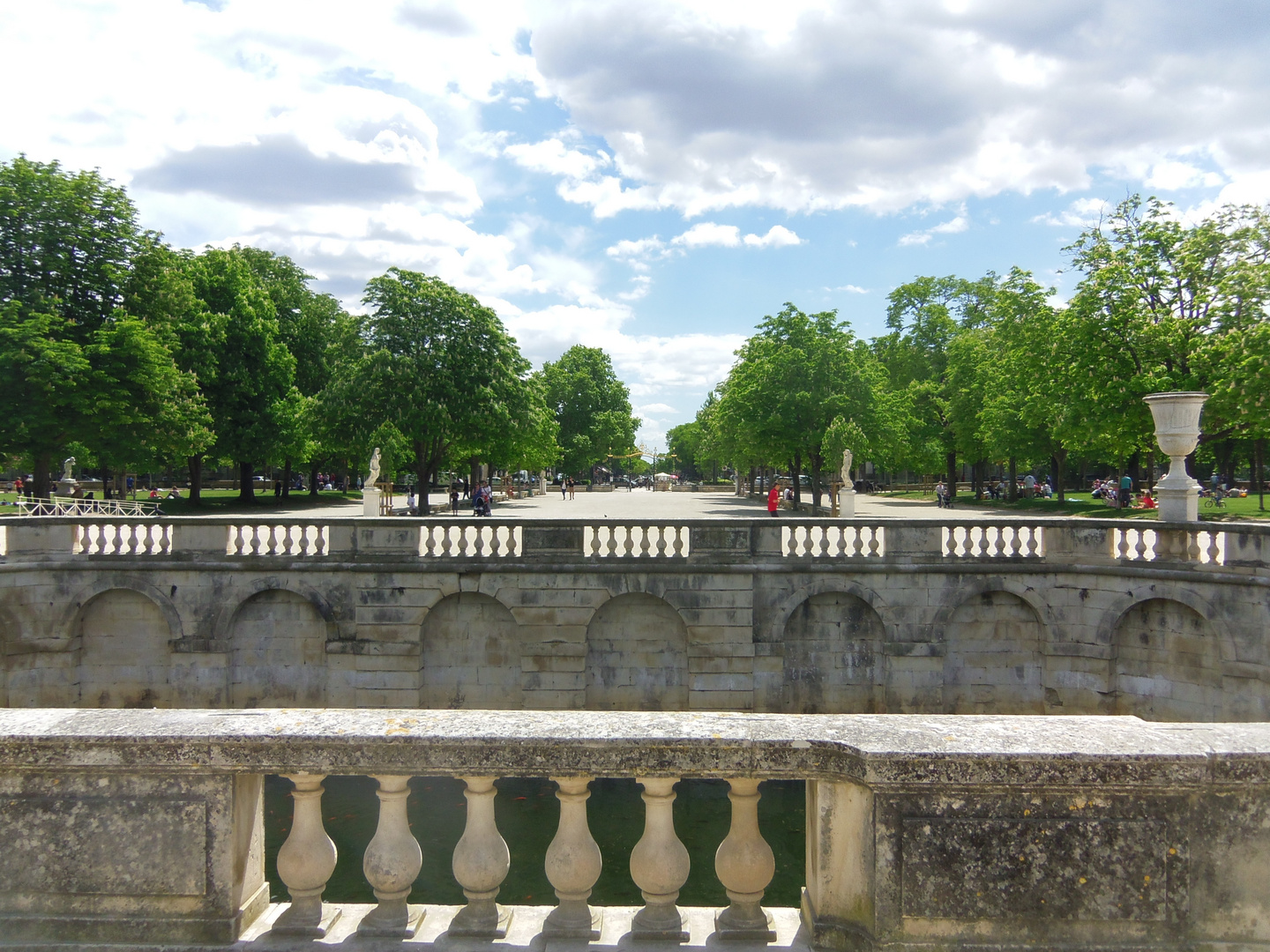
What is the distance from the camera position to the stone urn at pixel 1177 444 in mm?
13336

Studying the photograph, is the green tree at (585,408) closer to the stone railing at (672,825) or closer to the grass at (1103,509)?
the grass at (1103,509)

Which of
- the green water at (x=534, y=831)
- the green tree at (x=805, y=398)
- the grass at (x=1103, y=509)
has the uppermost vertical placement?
the green tree at (x=805, y=398)

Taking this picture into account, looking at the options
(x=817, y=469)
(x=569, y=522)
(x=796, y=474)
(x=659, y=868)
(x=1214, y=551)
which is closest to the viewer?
(x=659, y=868)

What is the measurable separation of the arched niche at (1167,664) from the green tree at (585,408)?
63.2 m

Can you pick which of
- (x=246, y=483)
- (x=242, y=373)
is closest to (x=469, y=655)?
(x=242, y=373)

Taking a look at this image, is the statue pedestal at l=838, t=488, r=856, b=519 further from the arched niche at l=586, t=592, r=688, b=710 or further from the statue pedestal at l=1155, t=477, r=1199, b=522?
the arched niche at l=586, t=592, r=688, b=710

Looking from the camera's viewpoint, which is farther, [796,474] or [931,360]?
[931,360]

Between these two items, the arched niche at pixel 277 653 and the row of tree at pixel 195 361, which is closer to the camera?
the arched niche at pixel 277 653

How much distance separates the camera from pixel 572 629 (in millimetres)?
14320

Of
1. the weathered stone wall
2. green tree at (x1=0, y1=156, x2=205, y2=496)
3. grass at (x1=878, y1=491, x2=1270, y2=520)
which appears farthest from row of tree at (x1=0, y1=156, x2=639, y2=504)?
grass at (x1=878, y1=491, x2=1270, y2=520)

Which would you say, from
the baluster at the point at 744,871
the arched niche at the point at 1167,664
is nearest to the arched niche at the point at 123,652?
the baluster at the point at 744,871

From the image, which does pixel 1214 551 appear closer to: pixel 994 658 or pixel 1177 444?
pixel 1177 444

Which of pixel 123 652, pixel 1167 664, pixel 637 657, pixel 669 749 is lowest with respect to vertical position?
pixel 123 652

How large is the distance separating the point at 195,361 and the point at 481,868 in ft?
127
